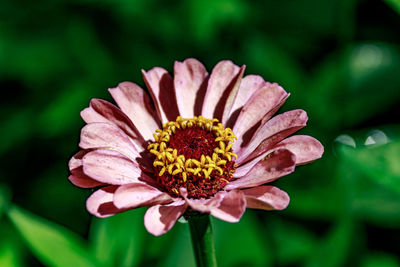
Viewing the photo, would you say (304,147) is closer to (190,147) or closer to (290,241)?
(190,147)

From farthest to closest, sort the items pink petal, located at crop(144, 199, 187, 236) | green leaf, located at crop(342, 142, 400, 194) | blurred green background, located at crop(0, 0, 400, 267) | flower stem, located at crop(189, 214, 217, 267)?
blurred green background, located at crop(0, 0, 400, 267)
green leaf, located at crop(342, 142, 400, 194)
flower stem, located at crop(189, 214, 217, 267)
pink petal, located at crop(144, 199, 187, 236)

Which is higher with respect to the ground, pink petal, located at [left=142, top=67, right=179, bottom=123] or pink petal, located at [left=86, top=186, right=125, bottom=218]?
pink petal, located at [left=142, top=67, right=179, bottom=123]

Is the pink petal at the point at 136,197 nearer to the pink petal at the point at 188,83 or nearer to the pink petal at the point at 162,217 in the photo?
the pink petal at the point at 162,217

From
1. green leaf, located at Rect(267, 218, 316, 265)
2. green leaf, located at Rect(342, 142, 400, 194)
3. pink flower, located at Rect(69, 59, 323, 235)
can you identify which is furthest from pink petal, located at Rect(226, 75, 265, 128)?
green leaf, located at Rect(267, 218, 316, 265)

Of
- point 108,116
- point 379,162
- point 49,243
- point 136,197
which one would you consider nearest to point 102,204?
point 136,197

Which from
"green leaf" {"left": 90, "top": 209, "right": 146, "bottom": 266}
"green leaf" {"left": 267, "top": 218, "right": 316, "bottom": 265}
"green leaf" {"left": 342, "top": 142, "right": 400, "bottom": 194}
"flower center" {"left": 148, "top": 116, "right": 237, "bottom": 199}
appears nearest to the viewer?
"flower center" {"left": 148, "top": 116, "right": 237, "bottom": 199}

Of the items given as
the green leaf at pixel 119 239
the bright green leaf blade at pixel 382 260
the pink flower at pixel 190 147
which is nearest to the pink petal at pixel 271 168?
the pink flower at pixel 190 147

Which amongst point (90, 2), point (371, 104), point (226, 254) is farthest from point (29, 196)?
point (371, 104)

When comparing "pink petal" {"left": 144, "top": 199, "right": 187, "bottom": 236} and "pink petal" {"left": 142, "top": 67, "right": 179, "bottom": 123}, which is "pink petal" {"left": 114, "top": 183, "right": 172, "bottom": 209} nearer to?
"pink petal" {"left": 144, "top": 199, "right": 187, "bottom": 236}
